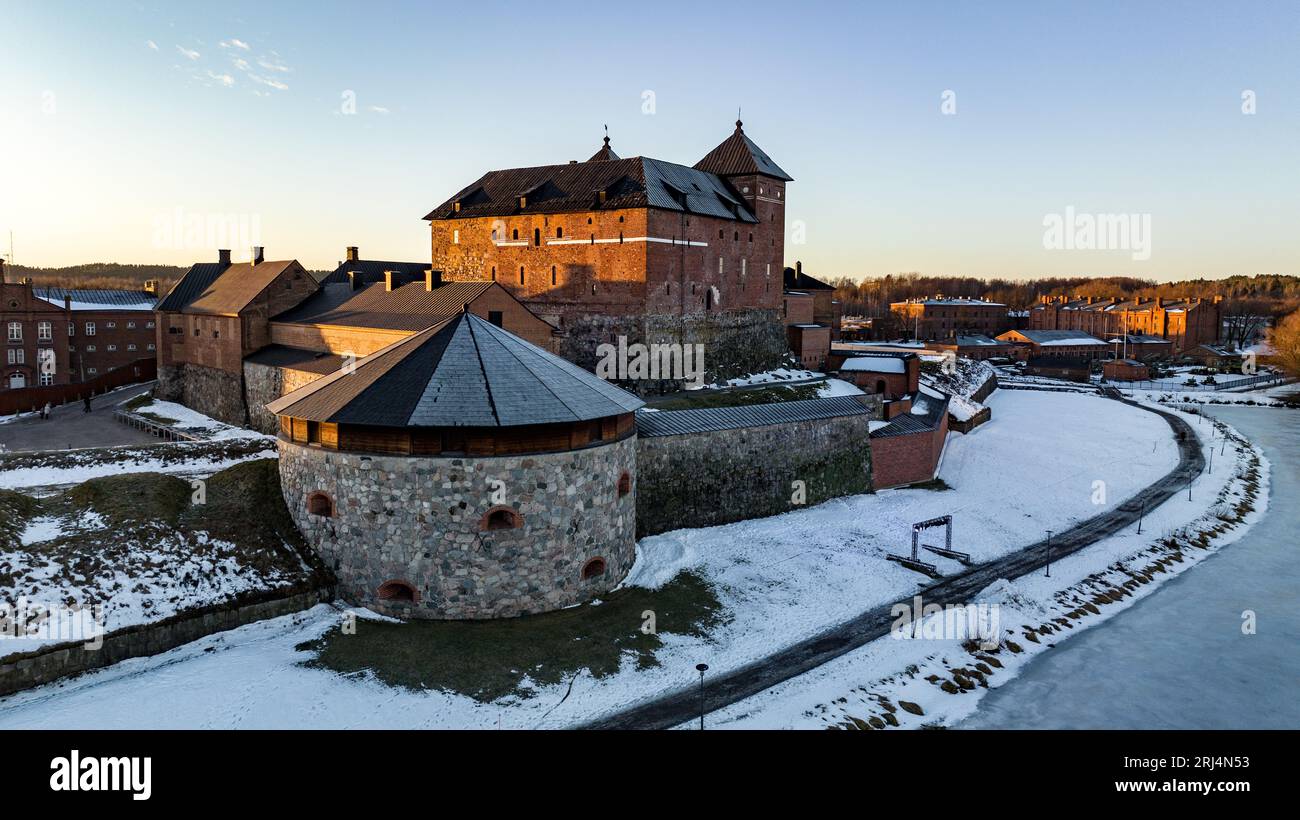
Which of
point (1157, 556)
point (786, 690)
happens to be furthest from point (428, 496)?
point (1157, 556)

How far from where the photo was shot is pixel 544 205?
43.4 m

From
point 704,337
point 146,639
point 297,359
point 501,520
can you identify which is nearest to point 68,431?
point 297,359

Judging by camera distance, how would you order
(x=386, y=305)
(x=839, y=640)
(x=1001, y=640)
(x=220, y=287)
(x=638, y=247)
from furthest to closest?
1. (x=220, y=287)
2. (x=638, y=247)
3. (x=386, y=305)
4. (x=1001, y=640)
5. (x=839, y=640)

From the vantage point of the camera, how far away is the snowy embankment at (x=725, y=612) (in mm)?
14617

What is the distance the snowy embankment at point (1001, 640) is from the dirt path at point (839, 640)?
36cm

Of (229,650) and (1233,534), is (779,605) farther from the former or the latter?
(1233,534)

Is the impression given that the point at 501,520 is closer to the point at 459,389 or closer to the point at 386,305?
the point at 459,389

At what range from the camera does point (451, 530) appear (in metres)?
18.5

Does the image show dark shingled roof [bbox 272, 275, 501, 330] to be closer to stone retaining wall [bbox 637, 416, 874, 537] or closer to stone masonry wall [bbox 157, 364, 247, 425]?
stone masonry wall [bbox 157, 364, 247, 425]

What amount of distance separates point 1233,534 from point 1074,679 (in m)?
17.5

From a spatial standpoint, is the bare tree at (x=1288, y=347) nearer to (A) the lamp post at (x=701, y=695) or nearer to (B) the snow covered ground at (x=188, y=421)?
(A) the lamp post at (x=701, y=695)

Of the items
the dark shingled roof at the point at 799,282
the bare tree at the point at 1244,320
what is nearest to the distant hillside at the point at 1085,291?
the bare tree at the point at 1244,320

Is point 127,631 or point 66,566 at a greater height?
point 66,566

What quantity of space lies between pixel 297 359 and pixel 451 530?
21.9 meters
